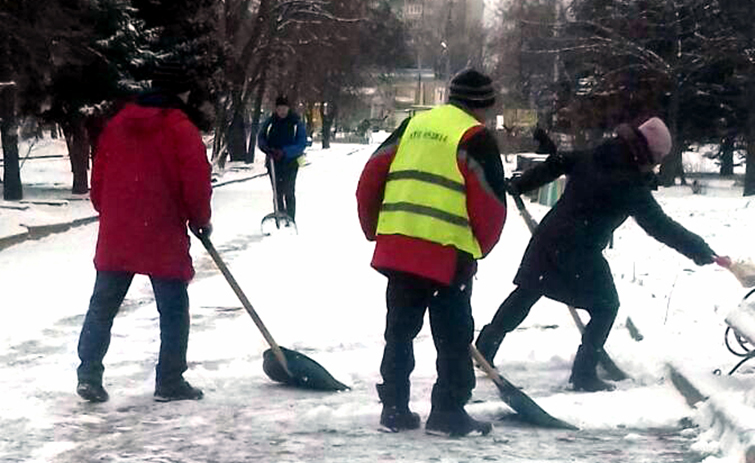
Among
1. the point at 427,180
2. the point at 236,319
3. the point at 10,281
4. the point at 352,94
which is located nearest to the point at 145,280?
the point at 10,281

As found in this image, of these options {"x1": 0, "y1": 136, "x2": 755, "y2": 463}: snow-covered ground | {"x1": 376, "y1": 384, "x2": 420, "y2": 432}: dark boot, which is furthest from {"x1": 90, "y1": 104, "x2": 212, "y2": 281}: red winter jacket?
{"x1": 376, "y1": 384, "x2": 420, "y2": 432}: dark boot

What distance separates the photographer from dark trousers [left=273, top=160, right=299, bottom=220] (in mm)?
16141

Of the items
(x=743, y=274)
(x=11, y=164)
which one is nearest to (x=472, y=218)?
(x=743, y=274)

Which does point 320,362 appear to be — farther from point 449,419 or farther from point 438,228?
point 438,228

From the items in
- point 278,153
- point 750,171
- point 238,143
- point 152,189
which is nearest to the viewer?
point 152,189

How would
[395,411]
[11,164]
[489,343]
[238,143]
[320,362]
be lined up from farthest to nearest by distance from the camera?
[238,143]
[11,164]
[320,362]
[489,343]
[395,411]

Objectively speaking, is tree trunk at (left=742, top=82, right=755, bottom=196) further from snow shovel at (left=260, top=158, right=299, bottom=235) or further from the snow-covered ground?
snow shovel at (left=260, top=158, right=299, bottom=235)

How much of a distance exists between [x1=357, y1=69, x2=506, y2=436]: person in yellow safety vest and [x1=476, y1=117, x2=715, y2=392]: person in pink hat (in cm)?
102

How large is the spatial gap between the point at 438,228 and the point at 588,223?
4.45ft

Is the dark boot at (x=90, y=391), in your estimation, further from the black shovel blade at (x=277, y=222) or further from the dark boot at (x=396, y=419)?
the black shovel blade at (x=277, y=222)

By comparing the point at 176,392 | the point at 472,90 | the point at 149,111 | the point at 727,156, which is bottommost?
the point at 727,156

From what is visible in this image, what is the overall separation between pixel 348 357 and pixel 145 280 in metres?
4.44

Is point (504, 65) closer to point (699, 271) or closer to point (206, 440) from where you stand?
point (699, 271)

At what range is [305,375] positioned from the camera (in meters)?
7.09
